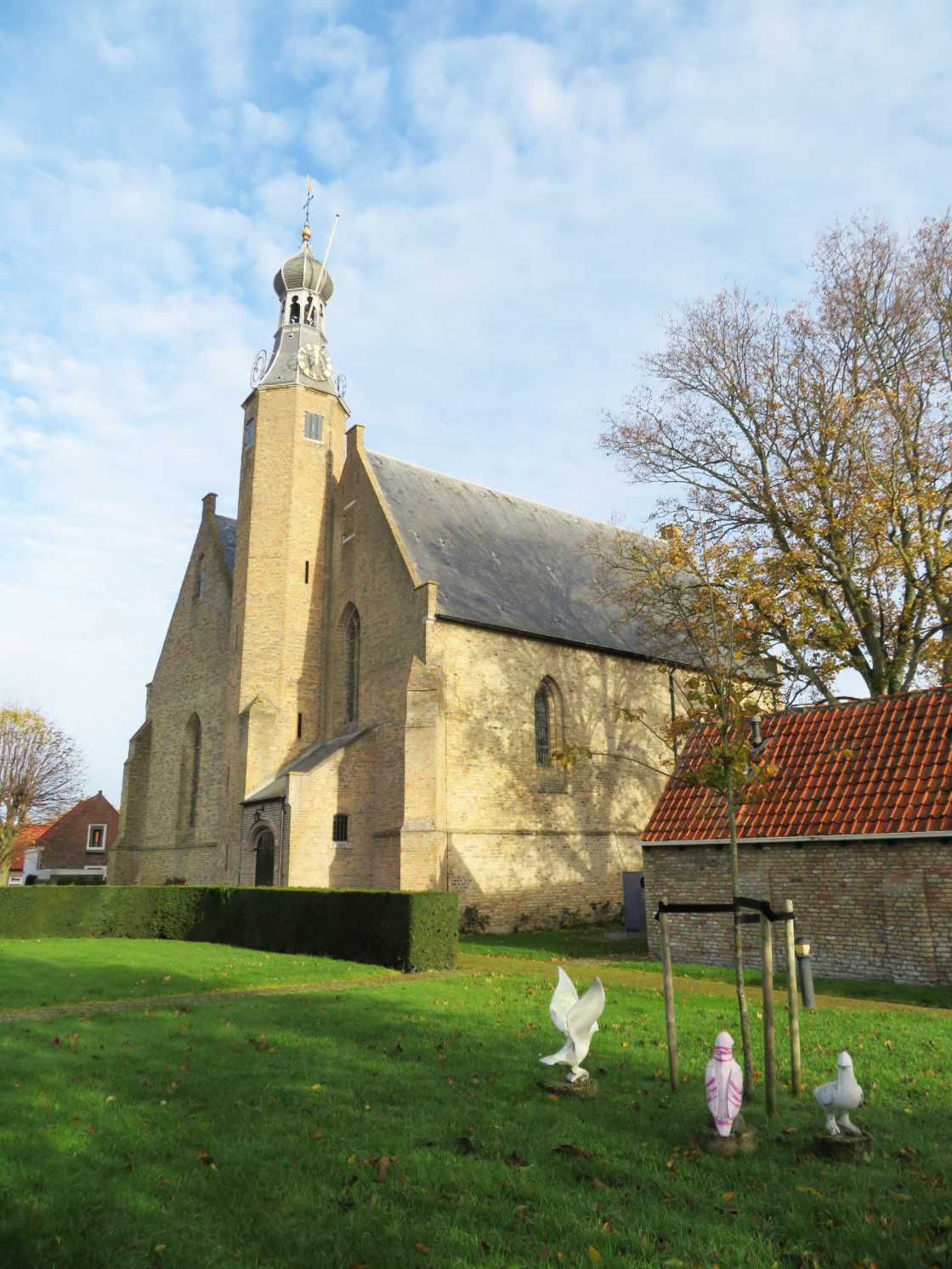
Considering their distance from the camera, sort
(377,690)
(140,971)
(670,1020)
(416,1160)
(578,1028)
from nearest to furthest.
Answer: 1. (416,1160)
2. (578,1028)
3. (670,1020)
4. (140,971)
5. (377,690)

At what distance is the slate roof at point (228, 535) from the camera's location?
107 feet

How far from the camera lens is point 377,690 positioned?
85.7 feet

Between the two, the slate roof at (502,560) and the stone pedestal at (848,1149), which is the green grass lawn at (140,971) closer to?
the stone pedestal at (848,1149)

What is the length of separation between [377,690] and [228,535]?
11.6 m

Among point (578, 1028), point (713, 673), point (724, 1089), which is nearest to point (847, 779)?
point (713, 673)

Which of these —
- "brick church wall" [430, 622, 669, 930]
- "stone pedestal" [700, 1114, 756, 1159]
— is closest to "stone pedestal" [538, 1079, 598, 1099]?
"stone pedestal" [700, 1114, 756, 1159]

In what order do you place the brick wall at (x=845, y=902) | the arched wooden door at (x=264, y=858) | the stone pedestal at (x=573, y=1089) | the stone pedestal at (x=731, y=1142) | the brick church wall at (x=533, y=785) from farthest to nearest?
the arched wooden door at (x=264, y=858) < the brick church wall at (x=533, y=785) < the brick wall at (x=845, y=902) < the stone pedestal at (x=573, y=1089) < the stone pedestal at (x=731, y=1142)

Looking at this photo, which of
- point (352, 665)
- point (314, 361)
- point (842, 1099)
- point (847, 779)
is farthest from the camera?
point (314, 361)

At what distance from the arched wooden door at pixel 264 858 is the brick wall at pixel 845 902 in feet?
41.2

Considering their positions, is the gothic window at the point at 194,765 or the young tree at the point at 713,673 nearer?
the young tree at the point at 713,673

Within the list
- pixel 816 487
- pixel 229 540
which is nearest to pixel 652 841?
pixel 816 487

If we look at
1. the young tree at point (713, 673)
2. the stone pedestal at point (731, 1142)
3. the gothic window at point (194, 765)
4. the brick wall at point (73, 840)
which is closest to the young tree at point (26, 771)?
the brick wall at point (73, 840)

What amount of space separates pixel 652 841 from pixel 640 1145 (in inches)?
467

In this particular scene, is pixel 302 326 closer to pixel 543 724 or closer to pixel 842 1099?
pixel 543 724
